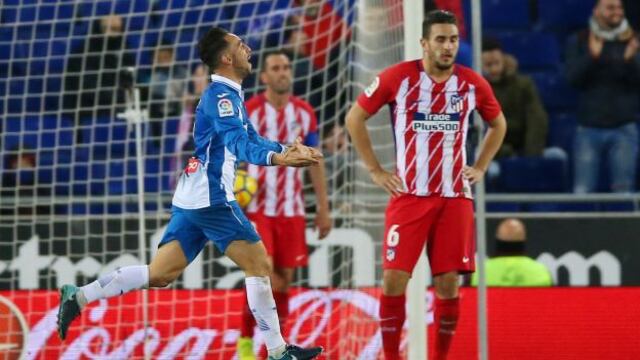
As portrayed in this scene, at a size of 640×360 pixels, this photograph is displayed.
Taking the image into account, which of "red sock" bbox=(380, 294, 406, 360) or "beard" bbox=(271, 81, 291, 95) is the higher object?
"beard" bbox=(271, 81, 291, 95)

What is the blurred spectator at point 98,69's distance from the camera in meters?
9.72

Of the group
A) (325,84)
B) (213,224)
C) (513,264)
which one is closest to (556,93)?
(325,84)

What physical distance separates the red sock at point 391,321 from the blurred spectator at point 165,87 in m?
3.35

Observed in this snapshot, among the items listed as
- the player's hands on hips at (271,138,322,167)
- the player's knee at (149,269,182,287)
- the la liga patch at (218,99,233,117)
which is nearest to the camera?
the player's hands on hips at (271,138,322,167)

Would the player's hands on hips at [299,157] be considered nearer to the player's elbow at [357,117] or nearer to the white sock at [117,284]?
the player's elbow at [357,117]

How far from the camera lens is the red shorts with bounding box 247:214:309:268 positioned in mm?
8633

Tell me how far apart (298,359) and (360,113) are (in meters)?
1.30

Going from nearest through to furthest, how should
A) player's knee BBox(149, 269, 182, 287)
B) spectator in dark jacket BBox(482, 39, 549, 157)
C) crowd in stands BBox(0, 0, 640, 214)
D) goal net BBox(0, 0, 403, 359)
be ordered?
1. player's knee BBox(149, 269, 182, 287)
2. goal net BBox(0, 0, 403, 359)
3. crowd in stands BBox(0, 0, 640, 214)
4. spectator in dark jacket BBox(482, 39, 549, 157)

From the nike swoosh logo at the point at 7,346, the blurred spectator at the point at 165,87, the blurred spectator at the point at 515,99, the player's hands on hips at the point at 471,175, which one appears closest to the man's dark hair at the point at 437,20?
the player's hands on hips at the point at 471,175

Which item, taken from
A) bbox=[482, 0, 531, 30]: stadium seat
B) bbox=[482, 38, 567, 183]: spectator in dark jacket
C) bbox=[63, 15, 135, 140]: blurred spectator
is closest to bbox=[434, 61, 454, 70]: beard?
bbox=[63, 15, 135, 140]: blurred spectator

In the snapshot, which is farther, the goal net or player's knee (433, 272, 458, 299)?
the goal net

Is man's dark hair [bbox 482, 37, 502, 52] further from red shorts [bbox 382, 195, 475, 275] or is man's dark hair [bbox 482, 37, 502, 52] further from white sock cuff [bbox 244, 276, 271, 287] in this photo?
white sock cuff [bbox 244, 276, 271, 287]

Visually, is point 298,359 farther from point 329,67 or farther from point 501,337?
point 329,67

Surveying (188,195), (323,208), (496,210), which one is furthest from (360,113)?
(496,210)
